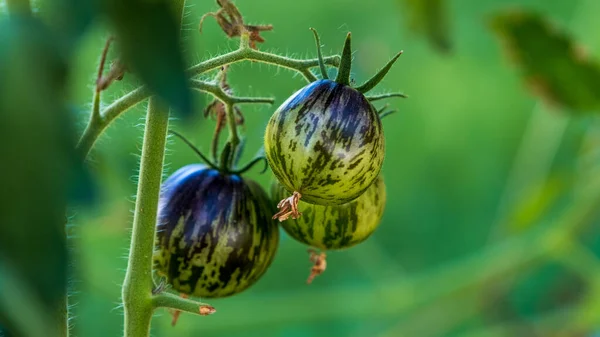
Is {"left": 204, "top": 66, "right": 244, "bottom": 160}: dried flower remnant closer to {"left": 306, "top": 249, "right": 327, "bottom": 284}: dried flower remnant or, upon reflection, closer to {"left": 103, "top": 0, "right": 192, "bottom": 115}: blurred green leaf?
{"left": 306, "top": 249, "right": 327, "bottom": 284}: dried flower remnant

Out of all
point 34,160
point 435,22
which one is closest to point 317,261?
point 435,22

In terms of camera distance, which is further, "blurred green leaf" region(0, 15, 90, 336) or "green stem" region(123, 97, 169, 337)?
"green stem" region(123, 97, 169, 337)

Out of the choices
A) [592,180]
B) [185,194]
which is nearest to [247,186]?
[185,194]

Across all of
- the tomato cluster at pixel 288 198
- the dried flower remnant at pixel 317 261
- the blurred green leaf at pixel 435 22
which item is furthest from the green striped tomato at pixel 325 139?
the blurred green leaf at pixel 435 22

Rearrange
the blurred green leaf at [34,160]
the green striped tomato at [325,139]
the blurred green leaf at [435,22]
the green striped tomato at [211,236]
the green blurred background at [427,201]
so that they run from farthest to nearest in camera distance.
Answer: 1. the green blurred background at [427,201]
2. the blurred green leaf at [435,22]
3. the green striped tomato at [211,236]
4. the green striped tomato at [325,139]
5. the blurred green leaf at [34,160]

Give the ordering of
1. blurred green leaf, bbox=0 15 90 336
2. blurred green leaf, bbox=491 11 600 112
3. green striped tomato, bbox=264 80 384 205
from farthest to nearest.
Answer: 1. blurred green leaf, bbox=491 11 600 112
2. green striped tomato, bbox=264 80 384 205
3. blurred green leaf, bbox=0 15 90 336

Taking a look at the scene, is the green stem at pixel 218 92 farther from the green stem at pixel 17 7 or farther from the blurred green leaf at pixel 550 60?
the blurred green leaf at pixel 550 60

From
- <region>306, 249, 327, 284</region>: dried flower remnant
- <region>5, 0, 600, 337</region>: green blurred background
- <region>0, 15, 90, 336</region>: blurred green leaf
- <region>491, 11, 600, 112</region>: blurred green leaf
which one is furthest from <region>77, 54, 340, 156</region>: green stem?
<region>5, 0, 600, 337</region>: green blurred background
